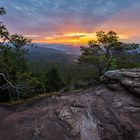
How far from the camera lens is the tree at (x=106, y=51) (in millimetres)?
32763

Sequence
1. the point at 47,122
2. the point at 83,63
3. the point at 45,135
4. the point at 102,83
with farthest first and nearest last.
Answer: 1. the point at 83,63
2. the point at 102,83
3. the point at 47,122
4. the point at 45,135

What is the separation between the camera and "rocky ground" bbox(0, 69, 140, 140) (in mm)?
11898

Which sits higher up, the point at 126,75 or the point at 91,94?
the point at 126,75

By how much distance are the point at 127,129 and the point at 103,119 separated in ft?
4.81

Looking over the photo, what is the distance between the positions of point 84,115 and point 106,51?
23.0 meters

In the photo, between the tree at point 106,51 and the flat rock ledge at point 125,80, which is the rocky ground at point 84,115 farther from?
the tree at point 106,51

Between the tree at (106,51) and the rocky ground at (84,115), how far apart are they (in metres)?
16.4

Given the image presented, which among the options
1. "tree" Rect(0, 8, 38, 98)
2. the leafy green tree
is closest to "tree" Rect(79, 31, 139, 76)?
the leafy green tree

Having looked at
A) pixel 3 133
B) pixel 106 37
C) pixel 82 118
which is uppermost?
pixel 106 37

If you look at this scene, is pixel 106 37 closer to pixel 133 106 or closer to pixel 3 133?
pixel 133 106

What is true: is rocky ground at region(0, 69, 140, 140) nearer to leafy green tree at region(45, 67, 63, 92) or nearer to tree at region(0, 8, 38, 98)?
tree at region(0, 8, 38, 98)

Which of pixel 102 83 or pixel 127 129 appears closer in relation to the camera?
pixel 127 129

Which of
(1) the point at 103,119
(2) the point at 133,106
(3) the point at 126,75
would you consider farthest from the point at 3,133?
(3) the point at 126,75

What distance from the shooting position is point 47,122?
12.6 m
